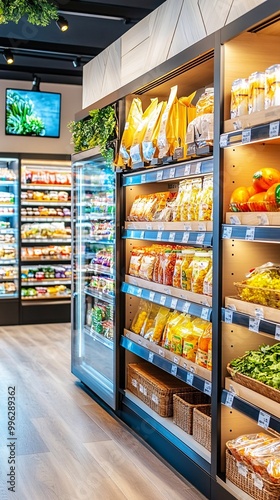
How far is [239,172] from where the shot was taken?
349 cm

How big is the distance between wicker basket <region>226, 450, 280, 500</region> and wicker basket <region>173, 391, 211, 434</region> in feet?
2.17

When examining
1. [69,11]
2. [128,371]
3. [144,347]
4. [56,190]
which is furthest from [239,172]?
[56,190]

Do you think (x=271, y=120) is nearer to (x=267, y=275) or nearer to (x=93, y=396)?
(x=267, y=275)

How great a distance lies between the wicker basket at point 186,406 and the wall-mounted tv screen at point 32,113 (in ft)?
20.9

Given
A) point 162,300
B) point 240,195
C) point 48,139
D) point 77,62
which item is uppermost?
point 77,62

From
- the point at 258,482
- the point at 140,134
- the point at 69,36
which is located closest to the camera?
the point at 258,482

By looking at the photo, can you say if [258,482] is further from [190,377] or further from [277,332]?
[190,377]

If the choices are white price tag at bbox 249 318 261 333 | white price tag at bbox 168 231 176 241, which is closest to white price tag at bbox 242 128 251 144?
white price tag at bbox 249 318 261 333

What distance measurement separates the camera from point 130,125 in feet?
16.2

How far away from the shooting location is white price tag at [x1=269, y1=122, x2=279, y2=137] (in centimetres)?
296

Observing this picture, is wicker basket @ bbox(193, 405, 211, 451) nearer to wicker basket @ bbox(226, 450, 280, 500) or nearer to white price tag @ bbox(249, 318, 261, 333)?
wicker basket @ bbox(226, 450, 280, 500)

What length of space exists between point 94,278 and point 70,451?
192cm

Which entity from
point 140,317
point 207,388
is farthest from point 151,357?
point 207,388

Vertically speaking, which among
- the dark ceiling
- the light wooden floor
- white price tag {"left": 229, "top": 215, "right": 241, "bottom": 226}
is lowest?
the light wooden floor
